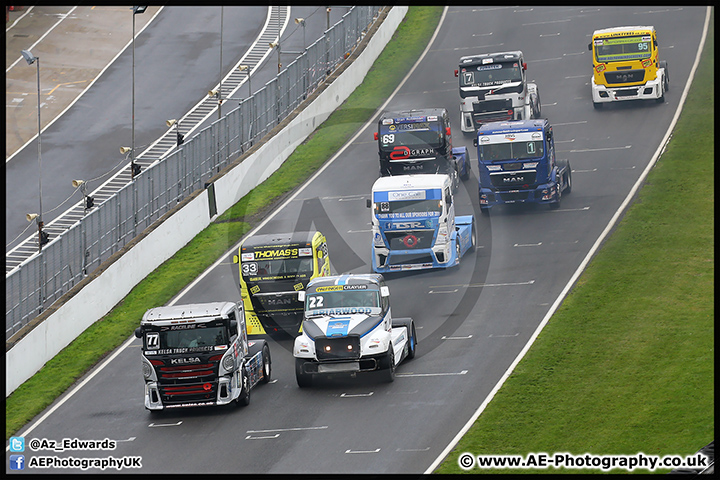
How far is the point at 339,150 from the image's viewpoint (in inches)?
1960

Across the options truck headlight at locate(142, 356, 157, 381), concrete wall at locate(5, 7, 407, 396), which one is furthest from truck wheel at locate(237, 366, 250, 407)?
concrete wall at locate(5, 7, 407, 396)

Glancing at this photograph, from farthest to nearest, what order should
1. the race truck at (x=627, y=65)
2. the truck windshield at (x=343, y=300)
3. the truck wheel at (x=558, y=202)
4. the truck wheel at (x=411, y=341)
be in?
the race truck at (x=627, y=65) → the truck wheel at (x=558, y=202) → the truck wheel at (x=411, y=341) → the truck windshield at (x=343, y=300)

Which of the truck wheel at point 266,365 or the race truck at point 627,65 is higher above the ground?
the race truck at point 627,65

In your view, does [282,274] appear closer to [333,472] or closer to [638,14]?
[333,472]

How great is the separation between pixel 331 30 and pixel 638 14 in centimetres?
1811

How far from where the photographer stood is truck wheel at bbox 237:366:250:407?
2711 centimetres

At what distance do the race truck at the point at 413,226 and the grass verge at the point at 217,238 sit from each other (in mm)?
7095

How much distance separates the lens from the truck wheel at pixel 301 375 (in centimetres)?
2770

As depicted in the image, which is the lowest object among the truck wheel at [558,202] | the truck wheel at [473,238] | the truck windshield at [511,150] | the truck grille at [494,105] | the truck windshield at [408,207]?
the truck wheel at [473,238]

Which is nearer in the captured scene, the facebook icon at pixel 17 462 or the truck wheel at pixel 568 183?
the facebook icon at pixel 17 462

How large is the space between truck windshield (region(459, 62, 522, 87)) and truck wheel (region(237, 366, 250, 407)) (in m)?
23.9

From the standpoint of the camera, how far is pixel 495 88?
1858 inches

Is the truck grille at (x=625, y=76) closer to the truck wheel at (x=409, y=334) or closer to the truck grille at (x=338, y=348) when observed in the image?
the truck wheel at (x=409, y=334)

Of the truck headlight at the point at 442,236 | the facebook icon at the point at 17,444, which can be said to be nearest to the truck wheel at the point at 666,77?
the truck headlight at the point at 442,236
